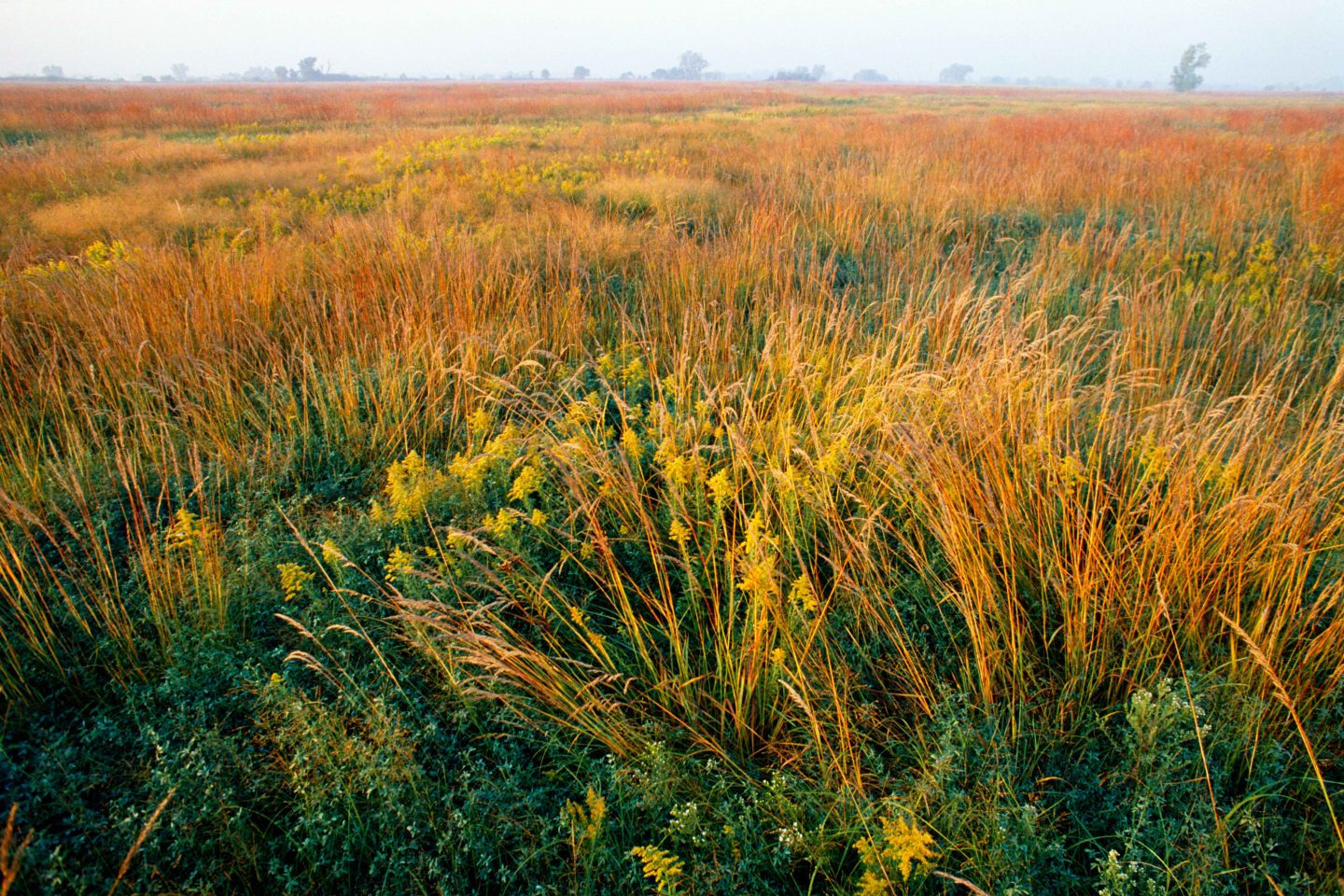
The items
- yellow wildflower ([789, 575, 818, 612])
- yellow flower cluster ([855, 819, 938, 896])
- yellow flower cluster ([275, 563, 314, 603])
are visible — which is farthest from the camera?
yellow flower cluster ([275, 563, 314, 603])

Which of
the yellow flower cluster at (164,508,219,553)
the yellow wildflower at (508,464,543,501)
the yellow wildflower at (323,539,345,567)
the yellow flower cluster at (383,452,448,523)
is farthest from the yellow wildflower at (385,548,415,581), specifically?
the yellow flower cluster at (164,508,219,553)

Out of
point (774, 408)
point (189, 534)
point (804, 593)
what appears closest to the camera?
point (804, 593)

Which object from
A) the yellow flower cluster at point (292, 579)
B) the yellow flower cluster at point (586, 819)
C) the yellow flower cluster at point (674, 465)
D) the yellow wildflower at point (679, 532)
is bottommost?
the yellow flower cluster at point (586, 819)

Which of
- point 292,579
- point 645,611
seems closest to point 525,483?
point 645,611

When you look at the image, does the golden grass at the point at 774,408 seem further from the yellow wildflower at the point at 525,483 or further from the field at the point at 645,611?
the yellow wildflower at the point at 525,483

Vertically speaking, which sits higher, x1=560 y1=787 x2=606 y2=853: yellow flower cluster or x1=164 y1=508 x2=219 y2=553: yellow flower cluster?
x1=164 y1=508 x2=219 y2=553: yellow flower cluster

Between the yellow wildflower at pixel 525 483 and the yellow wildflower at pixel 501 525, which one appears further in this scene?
the yellow wildflower at pixel 525 483

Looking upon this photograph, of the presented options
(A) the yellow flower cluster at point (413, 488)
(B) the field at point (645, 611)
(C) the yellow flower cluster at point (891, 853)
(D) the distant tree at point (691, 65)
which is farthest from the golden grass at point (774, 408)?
(D) the distant tree at point (691, 65)

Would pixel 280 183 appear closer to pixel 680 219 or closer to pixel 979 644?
pixel 680 219

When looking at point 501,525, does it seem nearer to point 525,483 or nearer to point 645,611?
point 525,483

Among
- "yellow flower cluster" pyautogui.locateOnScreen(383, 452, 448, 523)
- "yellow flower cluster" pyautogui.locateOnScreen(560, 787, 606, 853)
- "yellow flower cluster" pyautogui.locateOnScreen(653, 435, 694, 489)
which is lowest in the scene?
"yellow flower cluster" pyautogui.locateOnScreen(560, 787, 606, 853)

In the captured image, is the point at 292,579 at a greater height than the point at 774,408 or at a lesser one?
lesser

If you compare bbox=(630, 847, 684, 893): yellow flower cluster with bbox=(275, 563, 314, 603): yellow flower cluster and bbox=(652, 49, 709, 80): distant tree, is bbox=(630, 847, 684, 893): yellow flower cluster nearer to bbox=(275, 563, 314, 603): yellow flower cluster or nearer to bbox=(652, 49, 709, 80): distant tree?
bbox=(275, 563, 314, 603): yellow flower cluster

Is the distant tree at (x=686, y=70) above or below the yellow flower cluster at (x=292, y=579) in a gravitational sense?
above
